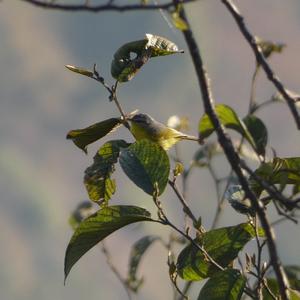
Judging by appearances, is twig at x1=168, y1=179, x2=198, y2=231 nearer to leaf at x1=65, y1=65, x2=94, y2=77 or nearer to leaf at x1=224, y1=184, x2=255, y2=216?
leaf at x1=224, y1=184, x2=255, y2=216

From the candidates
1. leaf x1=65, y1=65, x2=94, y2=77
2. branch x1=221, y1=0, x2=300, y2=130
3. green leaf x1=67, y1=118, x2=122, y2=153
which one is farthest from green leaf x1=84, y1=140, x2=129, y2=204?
branch x1=221, y1=0, x2=300, y2=130

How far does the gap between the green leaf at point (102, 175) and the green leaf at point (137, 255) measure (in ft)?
3.09

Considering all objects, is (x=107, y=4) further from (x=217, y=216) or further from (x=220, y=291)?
(x=217, y=216)

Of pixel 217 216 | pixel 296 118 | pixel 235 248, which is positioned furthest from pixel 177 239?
pixel 296 118

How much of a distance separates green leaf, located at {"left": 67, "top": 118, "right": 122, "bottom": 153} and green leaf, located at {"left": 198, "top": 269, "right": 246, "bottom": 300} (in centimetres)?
36

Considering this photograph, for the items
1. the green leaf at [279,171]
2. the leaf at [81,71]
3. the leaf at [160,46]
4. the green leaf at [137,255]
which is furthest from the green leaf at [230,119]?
the green leaf at [137,255]

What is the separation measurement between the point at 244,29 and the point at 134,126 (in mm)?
435

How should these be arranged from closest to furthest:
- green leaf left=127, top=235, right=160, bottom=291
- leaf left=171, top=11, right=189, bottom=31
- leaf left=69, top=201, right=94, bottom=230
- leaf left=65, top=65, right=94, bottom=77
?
leaf left=171, top=11, right=189, bottom=31
leaf left=65, top=65, right=94, bottom=77
green leaf left=127, top=235, right=160, bottom=291
leaf left=69, top=201, right=94, bottom=230

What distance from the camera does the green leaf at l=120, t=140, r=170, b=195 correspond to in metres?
1.43

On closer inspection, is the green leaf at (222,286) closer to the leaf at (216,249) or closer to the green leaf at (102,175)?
the leaf at (216,249)

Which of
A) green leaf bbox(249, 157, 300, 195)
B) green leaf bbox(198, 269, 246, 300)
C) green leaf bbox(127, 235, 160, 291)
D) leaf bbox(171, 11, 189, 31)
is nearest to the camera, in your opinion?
leaf bbox(171, 11, 189, 31)

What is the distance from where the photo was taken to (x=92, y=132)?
59.6 inches

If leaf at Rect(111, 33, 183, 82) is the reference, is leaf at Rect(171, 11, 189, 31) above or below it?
below

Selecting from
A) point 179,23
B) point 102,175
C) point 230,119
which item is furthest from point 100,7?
point 102,175
